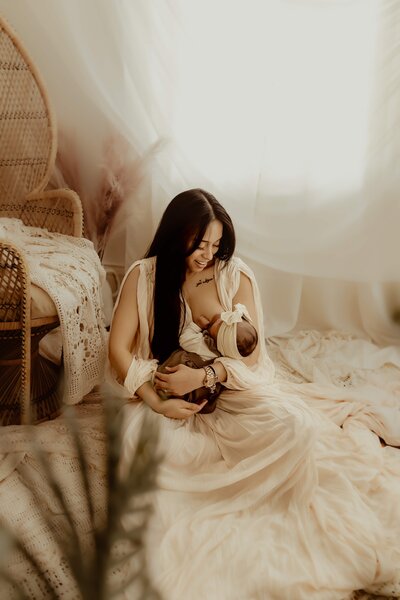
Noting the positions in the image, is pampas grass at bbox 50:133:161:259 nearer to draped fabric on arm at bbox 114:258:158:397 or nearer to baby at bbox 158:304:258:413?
draped fabric on arm at bbox 114:258:158:397

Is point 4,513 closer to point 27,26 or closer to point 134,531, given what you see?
point 134,531

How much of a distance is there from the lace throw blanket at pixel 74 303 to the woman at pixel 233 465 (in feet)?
0.50

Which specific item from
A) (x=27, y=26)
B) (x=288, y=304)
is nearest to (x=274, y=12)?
(x=27, y=26)

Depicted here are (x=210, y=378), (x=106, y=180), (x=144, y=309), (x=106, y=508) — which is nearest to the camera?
Result: (x=106, y=508)

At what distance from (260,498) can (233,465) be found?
10 centimetres

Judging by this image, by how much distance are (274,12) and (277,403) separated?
1.47m

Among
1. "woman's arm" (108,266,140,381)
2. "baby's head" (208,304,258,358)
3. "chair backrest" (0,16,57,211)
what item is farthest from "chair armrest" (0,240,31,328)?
"chair backrest" (0,16,57,211)

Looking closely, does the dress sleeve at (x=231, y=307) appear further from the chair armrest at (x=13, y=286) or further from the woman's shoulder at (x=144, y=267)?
the chair armrest at (x=13, y=286)

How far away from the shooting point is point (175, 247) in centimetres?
135

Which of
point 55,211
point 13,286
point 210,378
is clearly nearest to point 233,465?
point 210,378

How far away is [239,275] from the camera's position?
1.47 meters

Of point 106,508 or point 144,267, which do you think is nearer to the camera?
point 106,508

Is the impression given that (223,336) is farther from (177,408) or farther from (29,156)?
(29,156)

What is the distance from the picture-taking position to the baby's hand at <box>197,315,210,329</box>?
4.58ft
